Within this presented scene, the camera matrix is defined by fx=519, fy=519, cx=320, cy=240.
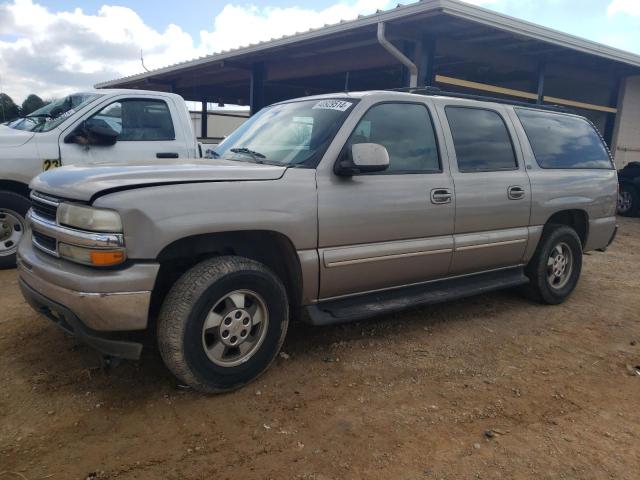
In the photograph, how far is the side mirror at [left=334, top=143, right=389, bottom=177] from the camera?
132 inches

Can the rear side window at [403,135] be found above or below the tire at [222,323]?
above

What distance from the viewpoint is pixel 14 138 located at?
564 centimetres

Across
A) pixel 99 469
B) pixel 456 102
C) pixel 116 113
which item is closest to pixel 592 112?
pixel 456 102

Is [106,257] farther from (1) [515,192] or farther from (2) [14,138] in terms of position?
(2) [14,138]

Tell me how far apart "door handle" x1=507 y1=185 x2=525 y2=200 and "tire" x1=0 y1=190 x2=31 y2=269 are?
490 centimetres

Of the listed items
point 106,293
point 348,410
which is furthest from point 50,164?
point 348,410

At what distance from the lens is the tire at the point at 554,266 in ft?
16.5

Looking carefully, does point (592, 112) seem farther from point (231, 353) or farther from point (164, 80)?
point (231, 353)

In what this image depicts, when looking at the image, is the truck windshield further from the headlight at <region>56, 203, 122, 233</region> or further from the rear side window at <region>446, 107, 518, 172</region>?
the headlight at <region>56, 203, 122, 233</region>

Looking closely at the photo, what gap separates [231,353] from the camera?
3.18 m

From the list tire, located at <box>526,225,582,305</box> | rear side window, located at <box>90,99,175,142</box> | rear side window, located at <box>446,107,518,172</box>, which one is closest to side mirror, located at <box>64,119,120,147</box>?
rear side window, located at <box>90,99,175,142</box>

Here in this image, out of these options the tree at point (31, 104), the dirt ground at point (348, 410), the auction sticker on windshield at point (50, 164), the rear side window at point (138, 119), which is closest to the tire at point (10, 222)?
the auction sticker on windshield at point (50, 164)

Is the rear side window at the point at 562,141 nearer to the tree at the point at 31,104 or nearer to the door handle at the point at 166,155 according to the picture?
the door handle at the point at 166,155

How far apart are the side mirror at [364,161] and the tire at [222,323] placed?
85cm
